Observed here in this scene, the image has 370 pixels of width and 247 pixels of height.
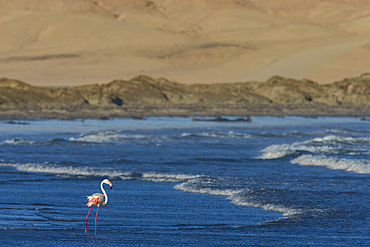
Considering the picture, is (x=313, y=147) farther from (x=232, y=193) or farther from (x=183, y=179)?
(x=232, y=193)

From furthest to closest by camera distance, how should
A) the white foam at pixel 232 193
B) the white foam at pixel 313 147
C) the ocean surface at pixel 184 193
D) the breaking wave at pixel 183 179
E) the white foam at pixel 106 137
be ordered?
the white foam at pixel 106 137 < the white foam at pixel 313 147 < the breaking wave at pixel 183 179 < the white foam at pixel 232 193 < the ocean surface at pixel 184 193

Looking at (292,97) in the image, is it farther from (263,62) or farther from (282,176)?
(263,62)

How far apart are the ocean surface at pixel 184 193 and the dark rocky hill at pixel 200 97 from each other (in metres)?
35.8

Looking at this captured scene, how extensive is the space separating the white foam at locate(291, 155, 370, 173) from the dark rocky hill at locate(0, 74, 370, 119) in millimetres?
39465

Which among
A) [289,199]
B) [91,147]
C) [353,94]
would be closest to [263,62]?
[353,94]

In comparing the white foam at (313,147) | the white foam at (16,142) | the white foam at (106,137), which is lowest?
the white foam at (313,147)

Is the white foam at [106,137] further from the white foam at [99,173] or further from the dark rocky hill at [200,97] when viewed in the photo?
the dark rocky hill at [200,97]

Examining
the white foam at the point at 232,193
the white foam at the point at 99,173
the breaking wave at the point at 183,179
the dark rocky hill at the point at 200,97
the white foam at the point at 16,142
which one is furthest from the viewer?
the dark rocky hill at the point at 200,97

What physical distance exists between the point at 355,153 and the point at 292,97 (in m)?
59.9

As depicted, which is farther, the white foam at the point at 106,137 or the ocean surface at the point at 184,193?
the white foam at the point at 106,137

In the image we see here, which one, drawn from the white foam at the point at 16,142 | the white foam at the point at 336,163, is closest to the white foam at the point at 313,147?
the white foam at the point at 336,163

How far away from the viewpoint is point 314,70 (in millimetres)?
149125

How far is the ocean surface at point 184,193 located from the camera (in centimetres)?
1003

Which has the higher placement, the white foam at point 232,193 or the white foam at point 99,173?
the white foam at point 99,173
